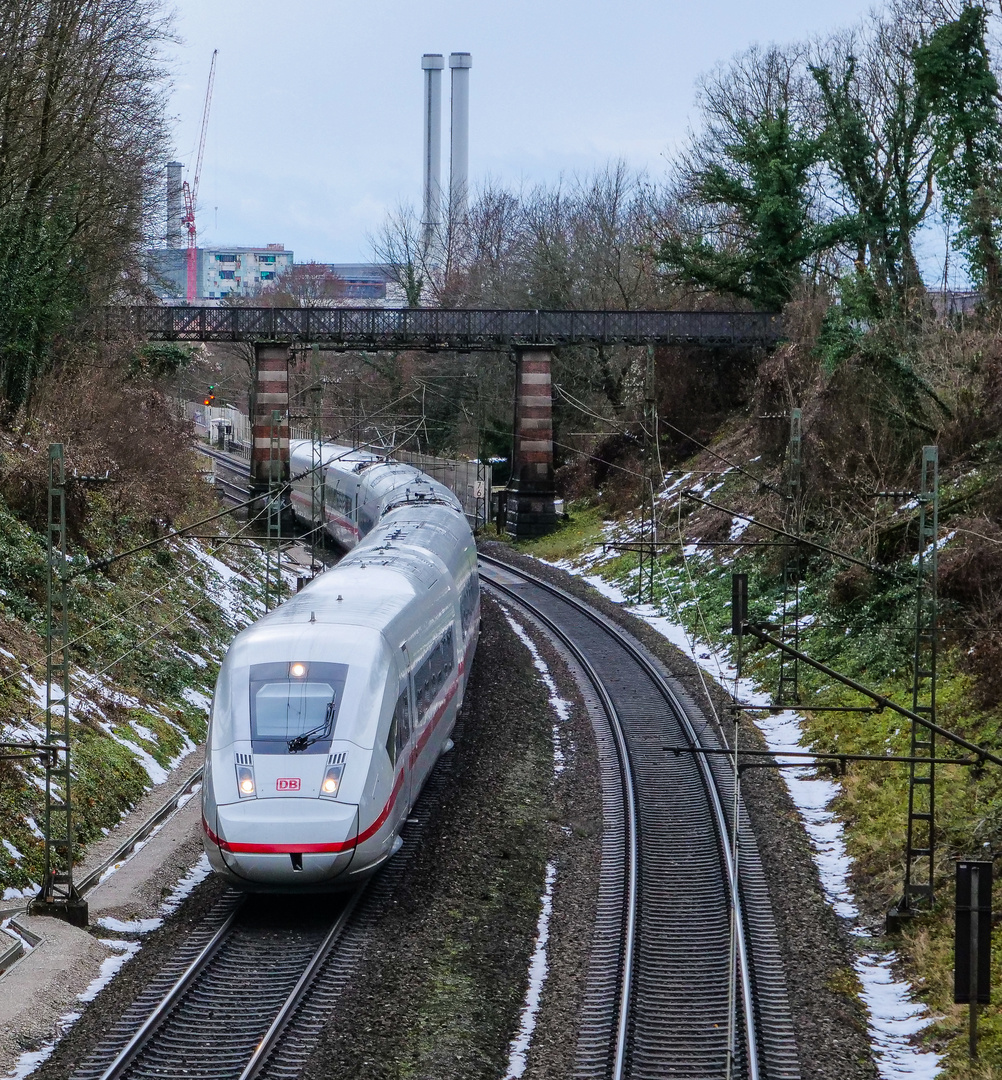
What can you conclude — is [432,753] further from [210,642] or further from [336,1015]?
[210,642]

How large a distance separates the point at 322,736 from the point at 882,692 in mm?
12118

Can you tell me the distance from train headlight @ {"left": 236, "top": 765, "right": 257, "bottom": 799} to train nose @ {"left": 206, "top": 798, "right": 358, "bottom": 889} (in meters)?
0.09

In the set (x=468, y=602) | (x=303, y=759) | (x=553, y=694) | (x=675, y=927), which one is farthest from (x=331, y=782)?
(x=553, y=694)

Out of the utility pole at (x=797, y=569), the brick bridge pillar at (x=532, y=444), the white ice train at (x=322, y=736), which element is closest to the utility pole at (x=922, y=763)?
the utility pole at (x=797, y=569)

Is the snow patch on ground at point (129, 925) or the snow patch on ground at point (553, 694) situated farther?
the snow patch on ground at point (553, 694)

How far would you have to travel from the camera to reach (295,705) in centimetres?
1489

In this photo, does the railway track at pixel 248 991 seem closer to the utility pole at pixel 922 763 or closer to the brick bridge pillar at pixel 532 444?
the utility pole at pixel 922 763

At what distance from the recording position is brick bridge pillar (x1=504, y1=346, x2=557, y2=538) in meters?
47.5

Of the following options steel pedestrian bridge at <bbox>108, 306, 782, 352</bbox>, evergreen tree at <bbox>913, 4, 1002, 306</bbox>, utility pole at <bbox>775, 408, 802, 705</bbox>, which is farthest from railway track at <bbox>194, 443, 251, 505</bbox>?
utility pole at <bbox>775, 408, 802, 705</bbox>

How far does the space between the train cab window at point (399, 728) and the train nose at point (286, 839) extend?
1.23 m

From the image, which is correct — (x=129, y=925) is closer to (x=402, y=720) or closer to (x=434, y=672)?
(x=402, y=720)

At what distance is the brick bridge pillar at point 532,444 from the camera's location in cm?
4747

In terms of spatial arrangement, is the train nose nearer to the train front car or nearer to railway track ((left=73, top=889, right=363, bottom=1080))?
the train front car

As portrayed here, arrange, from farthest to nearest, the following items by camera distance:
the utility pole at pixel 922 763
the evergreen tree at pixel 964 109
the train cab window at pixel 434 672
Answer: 1. the evergreen tree at pixel 964 109
2. the train cab window at pixel 434 672
3. the utility pole at pixel 922 763
